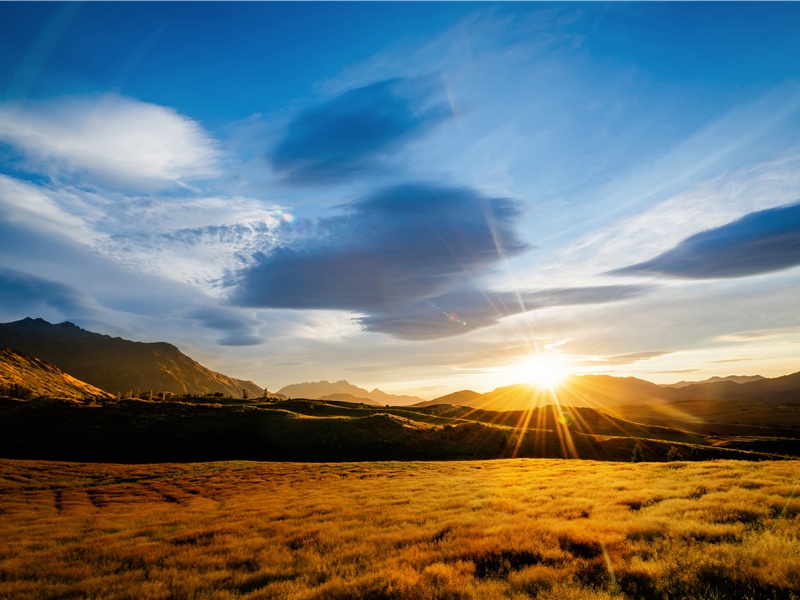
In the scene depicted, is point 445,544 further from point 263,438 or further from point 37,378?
point 37,378

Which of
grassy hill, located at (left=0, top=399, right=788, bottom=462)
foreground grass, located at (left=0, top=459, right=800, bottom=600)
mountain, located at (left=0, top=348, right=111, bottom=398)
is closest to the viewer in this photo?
foreground grass, located at (left=0, top=459, right=800, bottom=600)

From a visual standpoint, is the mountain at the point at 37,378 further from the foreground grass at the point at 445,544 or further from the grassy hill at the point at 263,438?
the foreground grass at the point at 445,544

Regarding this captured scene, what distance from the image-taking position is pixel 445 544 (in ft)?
35.1

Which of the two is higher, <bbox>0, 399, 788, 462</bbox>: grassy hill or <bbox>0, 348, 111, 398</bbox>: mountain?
<bbox>0, 348, 111, 398</bbox>: mountain

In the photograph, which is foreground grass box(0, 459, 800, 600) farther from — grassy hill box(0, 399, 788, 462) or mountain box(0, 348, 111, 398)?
mountain box(0, 348, 111, 398)

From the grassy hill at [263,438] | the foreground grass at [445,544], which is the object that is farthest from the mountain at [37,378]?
the foreground grass at [445,544]

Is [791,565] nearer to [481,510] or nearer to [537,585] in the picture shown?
[537,585]

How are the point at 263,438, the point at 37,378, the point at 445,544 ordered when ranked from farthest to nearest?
the point at 37,378, the point at 263,438, the point at 445,544

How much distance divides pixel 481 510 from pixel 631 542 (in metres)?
7.46

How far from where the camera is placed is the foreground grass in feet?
24.2

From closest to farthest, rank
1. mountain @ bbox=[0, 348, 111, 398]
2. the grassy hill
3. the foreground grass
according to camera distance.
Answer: the foreground grass, the grassy hill, mountain @ bbox=[0, 348, 111, 398]

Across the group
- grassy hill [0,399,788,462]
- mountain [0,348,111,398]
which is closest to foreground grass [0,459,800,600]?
grassy hill [0,399,788,462]

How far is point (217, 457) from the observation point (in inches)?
2311

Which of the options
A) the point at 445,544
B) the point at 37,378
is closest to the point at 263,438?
the point at 445,544
